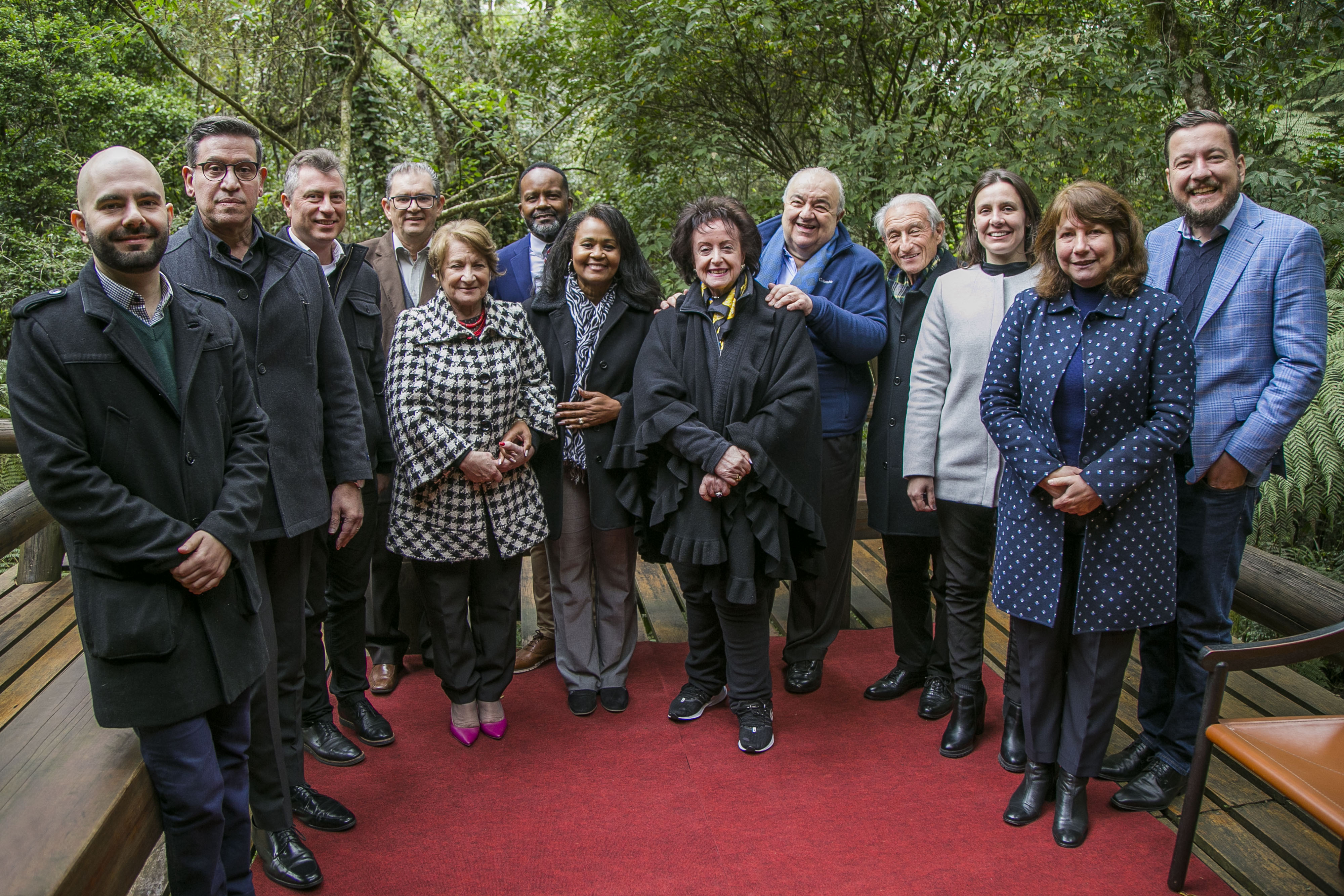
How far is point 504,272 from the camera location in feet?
11.9

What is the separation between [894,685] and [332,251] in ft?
8.65

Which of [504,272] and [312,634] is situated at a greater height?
[504,272]

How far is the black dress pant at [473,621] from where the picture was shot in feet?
10.3

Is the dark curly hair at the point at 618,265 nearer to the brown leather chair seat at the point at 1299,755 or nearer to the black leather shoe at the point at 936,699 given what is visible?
the black leather shoe at the point at 936,699

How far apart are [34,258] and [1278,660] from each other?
10697 millimetres

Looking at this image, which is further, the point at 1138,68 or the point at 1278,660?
the point at 1138,68

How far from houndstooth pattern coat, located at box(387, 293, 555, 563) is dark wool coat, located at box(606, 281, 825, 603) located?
40cm

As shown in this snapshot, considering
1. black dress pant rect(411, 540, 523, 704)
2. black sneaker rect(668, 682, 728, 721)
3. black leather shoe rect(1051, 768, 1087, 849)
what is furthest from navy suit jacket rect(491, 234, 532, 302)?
black leather shoe rect(1051, 768, 1087, 849)

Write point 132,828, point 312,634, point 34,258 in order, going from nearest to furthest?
point 132,828, point 312,634, point 34,258

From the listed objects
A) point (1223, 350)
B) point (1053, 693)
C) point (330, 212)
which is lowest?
point (1053, 693)

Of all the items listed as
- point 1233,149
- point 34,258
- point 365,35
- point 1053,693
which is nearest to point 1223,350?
point 1233,149

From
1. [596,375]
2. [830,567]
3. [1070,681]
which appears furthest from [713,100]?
[1070,681]

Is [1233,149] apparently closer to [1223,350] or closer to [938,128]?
[1223,350]

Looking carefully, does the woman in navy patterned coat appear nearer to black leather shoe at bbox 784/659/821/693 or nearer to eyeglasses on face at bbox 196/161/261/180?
black leather shoe at bbox 784/659/821/693
